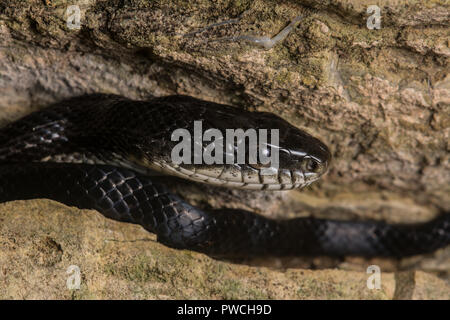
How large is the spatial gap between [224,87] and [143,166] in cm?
78

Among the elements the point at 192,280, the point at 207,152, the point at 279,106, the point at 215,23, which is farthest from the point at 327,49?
the point at 192,280

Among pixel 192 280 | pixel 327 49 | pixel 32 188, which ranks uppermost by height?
pixel 327 49

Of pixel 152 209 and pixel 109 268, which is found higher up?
pixel 152 209

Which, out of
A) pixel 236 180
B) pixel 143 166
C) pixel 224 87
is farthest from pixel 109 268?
pixel 224 87

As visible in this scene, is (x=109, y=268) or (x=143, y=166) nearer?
(x=109, y=268)

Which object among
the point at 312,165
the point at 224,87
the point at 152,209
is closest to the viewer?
the point at 312,165

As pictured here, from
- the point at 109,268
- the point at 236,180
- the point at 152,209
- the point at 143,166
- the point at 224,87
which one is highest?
the point at 224,87

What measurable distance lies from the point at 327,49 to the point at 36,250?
7.06ft

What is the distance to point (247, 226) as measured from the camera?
346 cm

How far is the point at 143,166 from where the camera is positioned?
3344mm

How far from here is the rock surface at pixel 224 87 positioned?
114 inches

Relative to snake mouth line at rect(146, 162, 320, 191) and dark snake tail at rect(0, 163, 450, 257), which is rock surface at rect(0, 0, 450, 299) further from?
snake mouth line at rect(146, 162, 320, 191)

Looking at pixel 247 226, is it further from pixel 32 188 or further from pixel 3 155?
pixel 3 155

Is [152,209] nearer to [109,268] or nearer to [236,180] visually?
[109,268]
